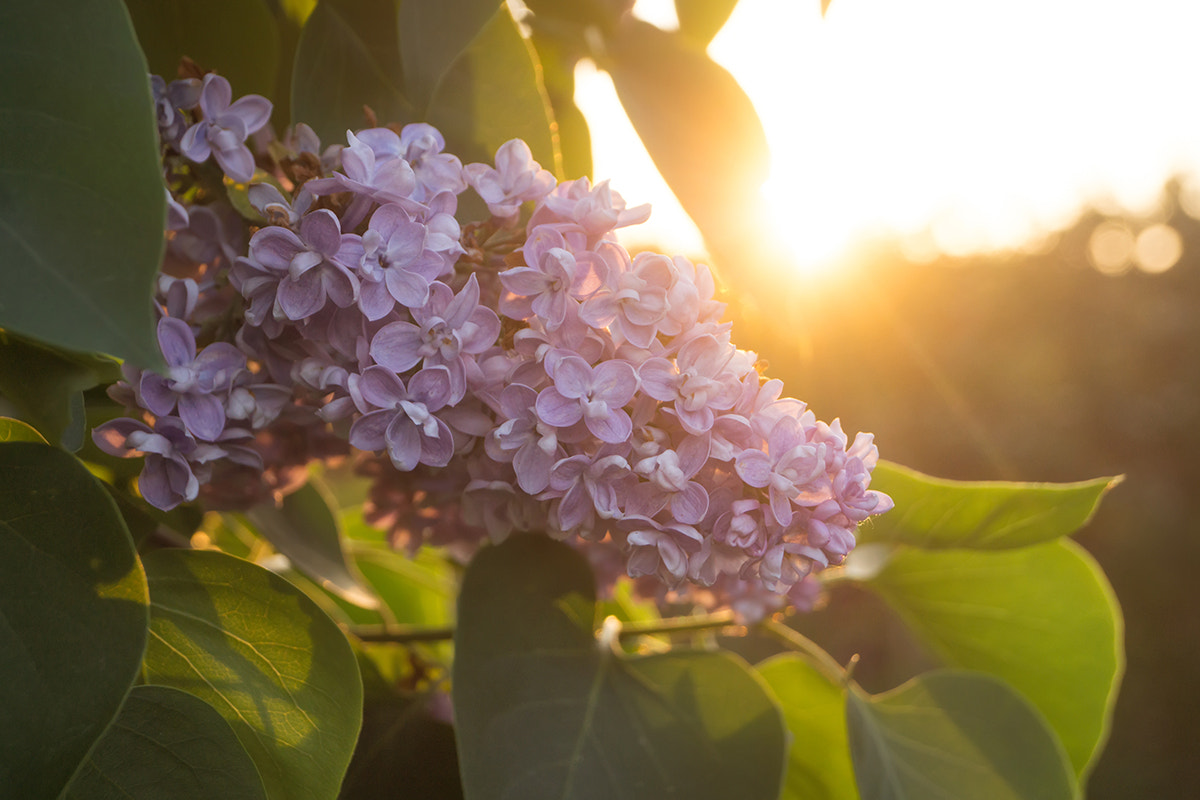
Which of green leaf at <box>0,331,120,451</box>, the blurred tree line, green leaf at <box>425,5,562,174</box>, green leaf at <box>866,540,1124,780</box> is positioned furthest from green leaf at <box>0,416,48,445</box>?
the blurred tree line

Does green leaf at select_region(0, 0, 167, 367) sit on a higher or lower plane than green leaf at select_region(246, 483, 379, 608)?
higher

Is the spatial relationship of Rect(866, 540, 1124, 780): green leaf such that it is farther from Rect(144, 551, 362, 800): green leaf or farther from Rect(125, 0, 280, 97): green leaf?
Rect(125, 0, 280, 97): green leaf

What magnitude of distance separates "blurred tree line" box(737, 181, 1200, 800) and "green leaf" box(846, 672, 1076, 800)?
4195 millimetres

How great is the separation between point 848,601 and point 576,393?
5.02 metres

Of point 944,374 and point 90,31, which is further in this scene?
point 944,374

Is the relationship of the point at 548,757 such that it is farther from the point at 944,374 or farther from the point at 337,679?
the point at 944,374

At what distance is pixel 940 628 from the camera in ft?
2.53

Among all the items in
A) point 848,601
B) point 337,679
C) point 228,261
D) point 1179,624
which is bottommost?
point 848,601

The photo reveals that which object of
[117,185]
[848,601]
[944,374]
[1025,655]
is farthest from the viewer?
[944,374]

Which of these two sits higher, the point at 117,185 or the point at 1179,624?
the point at 117,185

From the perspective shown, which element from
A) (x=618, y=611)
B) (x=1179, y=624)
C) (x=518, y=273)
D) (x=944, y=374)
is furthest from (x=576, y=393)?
(x=1179, y=624)

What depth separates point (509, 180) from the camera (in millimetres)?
418

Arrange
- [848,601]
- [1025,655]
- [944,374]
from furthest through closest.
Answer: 1. [944,374]
2. [848,601]
3. [1025,655]

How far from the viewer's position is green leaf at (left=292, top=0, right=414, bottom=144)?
1.47 feet
